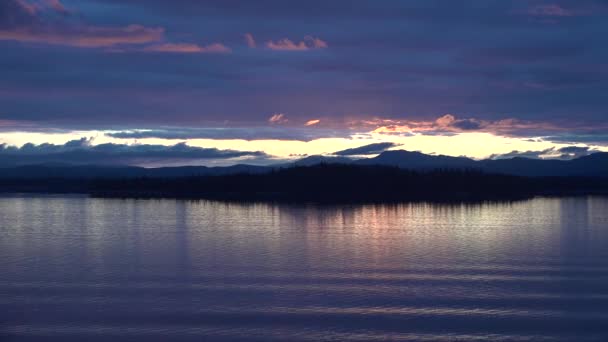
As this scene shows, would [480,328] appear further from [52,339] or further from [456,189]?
[456,189]

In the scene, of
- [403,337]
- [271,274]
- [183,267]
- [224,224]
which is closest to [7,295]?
[183,267]

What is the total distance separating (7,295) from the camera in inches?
582

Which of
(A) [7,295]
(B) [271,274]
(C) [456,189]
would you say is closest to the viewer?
(A) [7,295]

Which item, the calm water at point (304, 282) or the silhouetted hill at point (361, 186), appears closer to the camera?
the calm water at point (304, 282)

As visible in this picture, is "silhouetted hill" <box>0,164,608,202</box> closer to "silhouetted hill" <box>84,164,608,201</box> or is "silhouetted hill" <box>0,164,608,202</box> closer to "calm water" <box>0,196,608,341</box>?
"silhouetted hill" <box>84,164,608,201</box>

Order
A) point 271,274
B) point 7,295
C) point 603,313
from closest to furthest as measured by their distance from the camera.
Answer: point 603,313, point 7,295, point 271,274

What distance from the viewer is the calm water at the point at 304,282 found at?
12.2 metres

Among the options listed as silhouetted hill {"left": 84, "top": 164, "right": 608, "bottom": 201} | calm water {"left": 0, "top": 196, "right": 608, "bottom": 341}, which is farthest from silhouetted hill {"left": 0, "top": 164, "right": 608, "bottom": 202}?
calm water {"left": 0, "top": 196, "right": 608, "bottom": 341}

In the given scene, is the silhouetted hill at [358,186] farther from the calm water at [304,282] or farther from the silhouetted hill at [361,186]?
the calm water at [304,282]

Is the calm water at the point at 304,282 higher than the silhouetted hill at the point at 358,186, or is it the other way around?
the silhouetted hill at the point at 358,186

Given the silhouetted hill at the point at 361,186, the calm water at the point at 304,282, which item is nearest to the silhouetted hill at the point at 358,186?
the silhouetted hill at the point at 361,186

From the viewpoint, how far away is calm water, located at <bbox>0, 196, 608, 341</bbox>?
12.2 metres

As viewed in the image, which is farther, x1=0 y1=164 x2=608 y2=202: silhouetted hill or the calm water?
x1=0 y1=164 x2=608 y2=202: silhouetted hill

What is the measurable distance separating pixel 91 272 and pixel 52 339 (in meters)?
5.94
